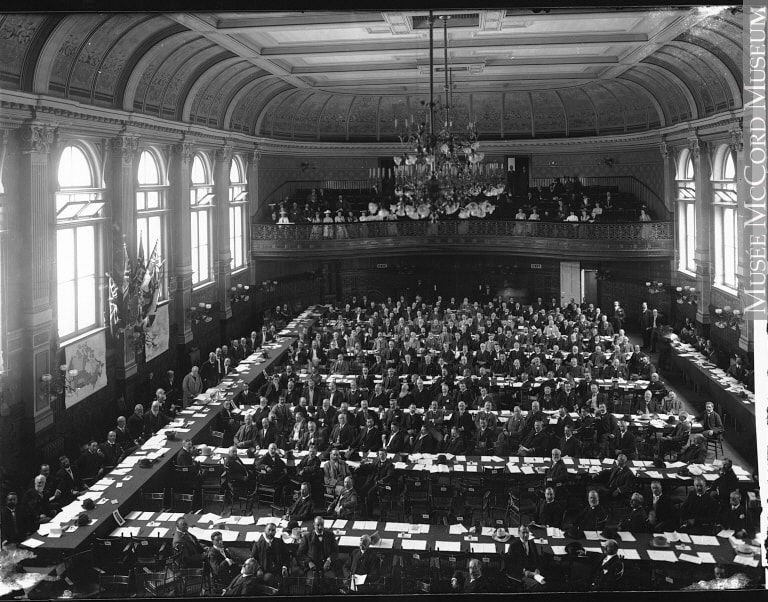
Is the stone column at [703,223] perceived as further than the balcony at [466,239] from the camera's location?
No

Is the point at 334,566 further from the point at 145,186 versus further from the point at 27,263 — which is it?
the point at 145,186

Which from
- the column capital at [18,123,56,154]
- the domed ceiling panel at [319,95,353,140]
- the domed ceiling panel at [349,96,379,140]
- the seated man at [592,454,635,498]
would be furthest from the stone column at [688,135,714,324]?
the column capital at [18,123,56,154]

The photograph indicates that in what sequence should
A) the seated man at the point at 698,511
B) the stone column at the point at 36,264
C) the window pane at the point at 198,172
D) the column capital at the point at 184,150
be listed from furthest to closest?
1. the window pane at the point at 198,172
2. the column capital at the point at 184,150
3. the stone column at the point at 36,264
4. the seated man at the point at 698,511

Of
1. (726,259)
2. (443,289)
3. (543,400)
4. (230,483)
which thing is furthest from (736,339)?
(230,483)

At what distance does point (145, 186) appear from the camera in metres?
17.8

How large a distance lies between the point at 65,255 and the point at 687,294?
652 inches

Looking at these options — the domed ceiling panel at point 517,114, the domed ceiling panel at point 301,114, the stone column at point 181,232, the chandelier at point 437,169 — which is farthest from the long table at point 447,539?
the domed ceiling panel at point 517,114

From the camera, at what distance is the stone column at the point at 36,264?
1270 cm

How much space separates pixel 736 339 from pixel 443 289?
9.21 meters

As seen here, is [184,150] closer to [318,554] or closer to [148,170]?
[148,170]

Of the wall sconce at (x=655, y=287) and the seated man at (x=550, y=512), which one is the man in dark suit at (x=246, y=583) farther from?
the wall sconce at (x=655, y=287)

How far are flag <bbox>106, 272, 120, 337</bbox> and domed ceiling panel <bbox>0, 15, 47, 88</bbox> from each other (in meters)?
4.41

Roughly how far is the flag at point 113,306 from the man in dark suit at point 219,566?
7.29 meters

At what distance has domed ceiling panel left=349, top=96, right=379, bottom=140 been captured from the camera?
26328 mm
